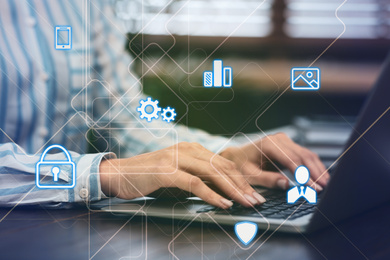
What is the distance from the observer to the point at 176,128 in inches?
39.1

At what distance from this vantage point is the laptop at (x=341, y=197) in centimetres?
97

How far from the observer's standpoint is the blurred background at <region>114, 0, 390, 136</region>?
98 centimetres

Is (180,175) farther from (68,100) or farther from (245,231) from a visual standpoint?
(68,100)

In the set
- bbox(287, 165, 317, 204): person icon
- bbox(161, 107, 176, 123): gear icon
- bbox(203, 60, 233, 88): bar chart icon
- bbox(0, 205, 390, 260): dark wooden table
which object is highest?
bbox(203, 60, 233, 88): bar chart icon

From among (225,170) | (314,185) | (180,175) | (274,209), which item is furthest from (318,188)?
(180,175)

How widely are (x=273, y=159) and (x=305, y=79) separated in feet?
0.65

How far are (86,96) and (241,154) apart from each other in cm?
39

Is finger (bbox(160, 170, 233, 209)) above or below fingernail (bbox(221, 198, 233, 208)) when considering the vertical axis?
above

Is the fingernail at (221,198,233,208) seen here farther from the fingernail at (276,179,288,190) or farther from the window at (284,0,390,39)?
the window at (284,0,390,39)

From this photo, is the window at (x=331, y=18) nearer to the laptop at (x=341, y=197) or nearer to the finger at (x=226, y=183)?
the laptop at (x=341, y=197)

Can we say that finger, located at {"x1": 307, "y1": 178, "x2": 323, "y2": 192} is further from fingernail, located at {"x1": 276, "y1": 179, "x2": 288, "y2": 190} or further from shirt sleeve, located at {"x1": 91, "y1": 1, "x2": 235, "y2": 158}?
shirt sleeve, located at {"x1": 91, "y1": 1, "x2": 235, "y2": 158}

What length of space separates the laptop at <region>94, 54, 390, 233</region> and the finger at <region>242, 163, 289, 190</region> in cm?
2

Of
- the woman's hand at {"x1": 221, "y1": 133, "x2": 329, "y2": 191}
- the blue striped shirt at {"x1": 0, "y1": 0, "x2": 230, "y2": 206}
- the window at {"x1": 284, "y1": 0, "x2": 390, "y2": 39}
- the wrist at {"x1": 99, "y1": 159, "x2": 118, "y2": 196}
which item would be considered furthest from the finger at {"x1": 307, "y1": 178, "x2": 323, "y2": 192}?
the wrist at {"x1": 99, "y1": 159, "x2": 118, "y2": 196}

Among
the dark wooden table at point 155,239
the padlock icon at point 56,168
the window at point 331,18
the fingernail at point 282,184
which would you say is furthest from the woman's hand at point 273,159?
the padlock icon at point 56,168
